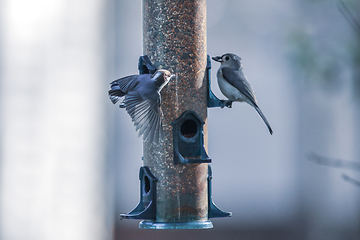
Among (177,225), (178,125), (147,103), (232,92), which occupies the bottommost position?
(177,225)

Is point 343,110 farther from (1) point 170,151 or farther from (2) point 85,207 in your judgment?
(1) point 170,151

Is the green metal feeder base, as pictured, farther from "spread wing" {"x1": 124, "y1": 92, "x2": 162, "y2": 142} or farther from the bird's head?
the bird's head

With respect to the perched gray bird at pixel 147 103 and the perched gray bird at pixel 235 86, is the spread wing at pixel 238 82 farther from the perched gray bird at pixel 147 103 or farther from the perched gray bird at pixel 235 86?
the perched gray bird at pixel 147 103

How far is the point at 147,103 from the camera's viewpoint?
11.8ft

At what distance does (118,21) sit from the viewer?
9.30 meters

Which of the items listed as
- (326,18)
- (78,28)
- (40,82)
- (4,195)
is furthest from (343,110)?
(4,195)

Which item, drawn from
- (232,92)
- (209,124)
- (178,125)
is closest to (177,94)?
(178,125)

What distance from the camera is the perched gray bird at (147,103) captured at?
3557mm

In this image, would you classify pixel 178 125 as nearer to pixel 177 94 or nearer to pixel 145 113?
pixel 177 94

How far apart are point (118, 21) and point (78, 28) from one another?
1.77 meters

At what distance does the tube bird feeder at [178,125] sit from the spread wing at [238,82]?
0.18 m

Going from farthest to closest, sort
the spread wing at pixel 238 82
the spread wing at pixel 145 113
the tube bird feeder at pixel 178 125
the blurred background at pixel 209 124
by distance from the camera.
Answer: the blurred background at pixel 209 124 < the spread wing at pixel 238 82 < the tube bird feeder at pixel 178 125 < the spread wing at pixel 145 113

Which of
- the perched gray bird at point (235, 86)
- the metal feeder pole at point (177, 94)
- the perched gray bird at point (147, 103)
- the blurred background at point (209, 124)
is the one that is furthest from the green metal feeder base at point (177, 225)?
the blurred background at point (209, 124)

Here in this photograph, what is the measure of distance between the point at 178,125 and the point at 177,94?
0.73ft
